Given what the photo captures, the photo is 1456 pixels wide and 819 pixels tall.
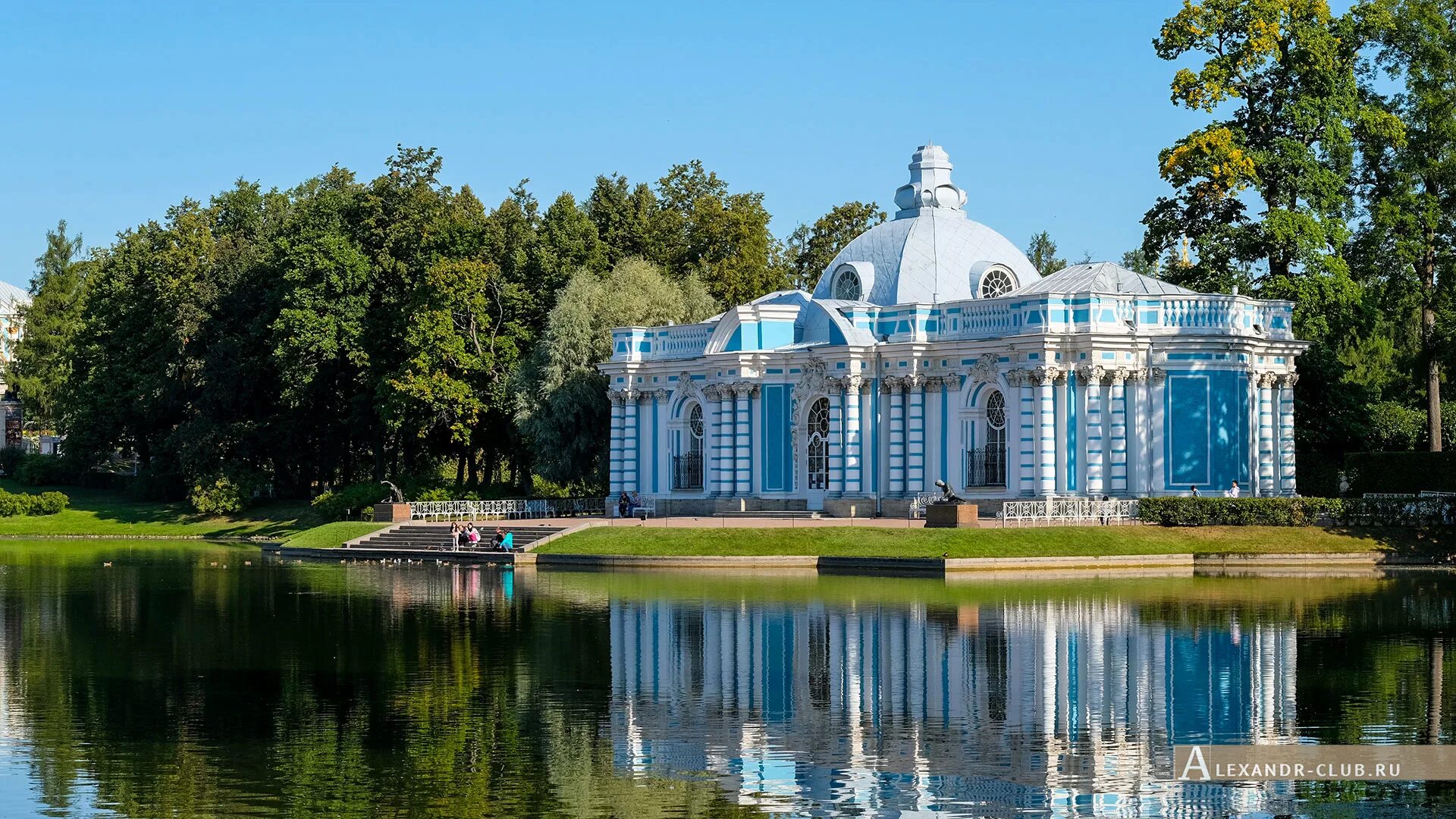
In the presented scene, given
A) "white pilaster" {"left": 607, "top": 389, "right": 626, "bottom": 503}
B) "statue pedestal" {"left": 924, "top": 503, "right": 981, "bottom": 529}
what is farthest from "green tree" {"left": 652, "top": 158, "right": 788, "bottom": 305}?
"statue pedestal" {"left": 924, "top": 503, "right": 981, "bottom": 529}

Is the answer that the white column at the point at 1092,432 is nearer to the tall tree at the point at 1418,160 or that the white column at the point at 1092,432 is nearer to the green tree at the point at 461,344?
the tall tree at the point at 1418,160

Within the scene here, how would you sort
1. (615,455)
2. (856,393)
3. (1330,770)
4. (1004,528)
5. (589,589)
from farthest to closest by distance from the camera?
(615,455) < (856,393) < (1004,528) < (589,589) < (1330,770)

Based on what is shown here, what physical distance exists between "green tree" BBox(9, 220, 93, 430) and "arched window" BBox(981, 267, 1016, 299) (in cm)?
5737

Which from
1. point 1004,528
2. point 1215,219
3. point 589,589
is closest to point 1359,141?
point 1215,219

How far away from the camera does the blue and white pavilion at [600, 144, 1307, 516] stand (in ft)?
184

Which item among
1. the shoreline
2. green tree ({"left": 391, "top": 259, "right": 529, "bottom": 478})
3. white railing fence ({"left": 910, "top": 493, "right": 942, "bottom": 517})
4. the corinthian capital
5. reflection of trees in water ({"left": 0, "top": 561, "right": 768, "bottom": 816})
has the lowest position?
reflection of trees in water ({"left": 0, "top": 561, "right": 768, "bottom": 816})

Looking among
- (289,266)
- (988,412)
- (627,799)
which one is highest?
(289,266)

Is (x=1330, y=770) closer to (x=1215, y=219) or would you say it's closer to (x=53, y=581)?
(x=53, y=581)

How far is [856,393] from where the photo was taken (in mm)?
60719

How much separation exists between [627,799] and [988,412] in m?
42.6

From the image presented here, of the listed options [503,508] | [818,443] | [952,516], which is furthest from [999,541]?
[503,508]

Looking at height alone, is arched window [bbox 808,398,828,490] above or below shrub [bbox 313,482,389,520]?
above

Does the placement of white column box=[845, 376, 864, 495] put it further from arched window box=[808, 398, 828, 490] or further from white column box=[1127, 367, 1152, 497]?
white column box=[1127, 367, 1152, 497]

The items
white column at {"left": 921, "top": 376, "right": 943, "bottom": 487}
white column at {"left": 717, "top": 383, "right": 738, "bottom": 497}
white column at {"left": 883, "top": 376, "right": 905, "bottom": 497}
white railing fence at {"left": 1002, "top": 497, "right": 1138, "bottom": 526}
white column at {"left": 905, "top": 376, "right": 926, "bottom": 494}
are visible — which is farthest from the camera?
white column at {"left": 717, "top": 383, "right": 738, "bottom": 497}
